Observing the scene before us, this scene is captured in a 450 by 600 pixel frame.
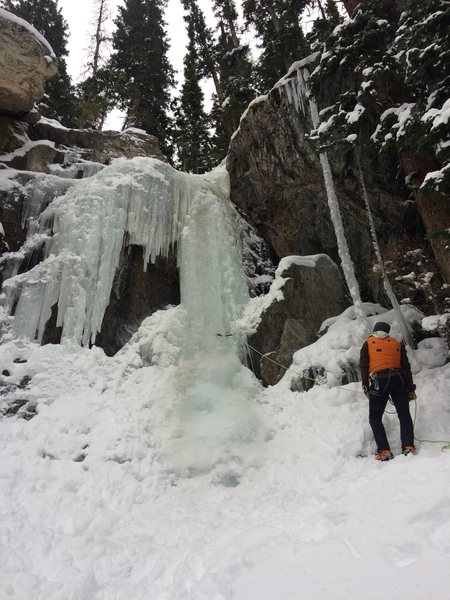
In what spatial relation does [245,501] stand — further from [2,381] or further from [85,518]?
[2,381]

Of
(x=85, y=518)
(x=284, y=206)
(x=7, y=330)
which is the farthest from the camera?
(x=284, y=206)

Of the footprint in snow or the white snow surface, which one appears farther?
the white snow surface

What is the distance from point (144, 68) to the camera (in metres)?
19.9

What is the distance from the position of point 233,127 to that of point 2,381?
39.1ft

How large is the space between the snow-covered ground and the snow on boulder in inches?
317

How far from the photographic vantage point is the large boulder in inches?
326

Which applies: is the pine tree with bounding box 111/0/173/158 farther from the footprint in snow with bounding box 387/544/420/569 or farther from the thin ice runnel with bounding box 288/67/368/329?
the footprint in snow with bounding box 387/544/420/569

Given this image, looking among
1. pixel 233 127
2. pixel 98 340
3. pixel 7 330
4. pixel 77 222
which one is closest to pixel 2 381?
pixel 7 330

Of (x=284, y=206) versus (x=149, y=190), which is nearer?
(x=149, y=190)

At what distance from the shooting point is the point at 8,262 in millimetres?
9227

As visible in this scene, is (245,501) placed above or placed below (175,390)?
below

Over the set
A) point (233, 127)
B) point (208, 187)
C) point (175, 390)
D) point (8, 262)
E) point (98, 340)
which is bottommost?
point (175, 390)

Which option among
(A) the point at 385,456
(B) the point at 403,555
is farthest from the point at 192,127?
(B) the point at 403,555

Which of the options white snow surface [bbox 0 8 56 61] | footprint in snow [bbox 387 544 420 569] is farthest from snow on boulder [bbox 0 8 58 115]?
footprint in snow [bbox 387 544 420 569]
